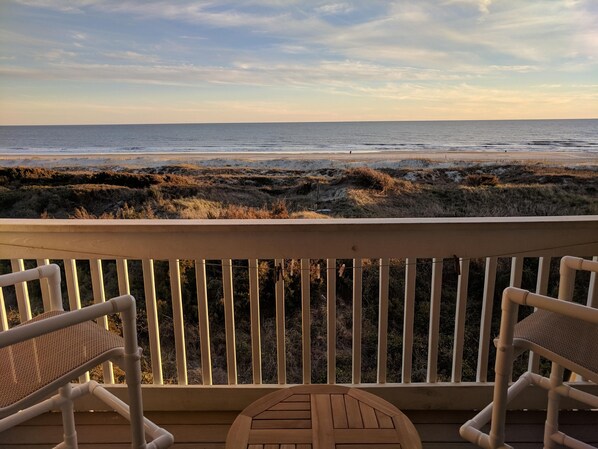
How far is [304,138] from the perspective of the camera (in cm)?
2569

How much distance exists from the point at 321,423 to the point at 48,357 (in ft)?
2.66

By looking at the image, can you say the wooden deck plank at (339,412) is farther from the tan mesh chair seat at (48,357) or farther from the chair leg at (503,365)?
the tan mesh chair seat at (48,357)

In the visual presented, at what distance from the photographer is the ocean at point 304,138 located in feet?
66.2

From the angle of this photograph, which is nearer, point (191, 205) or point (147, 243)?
point (147, 243)

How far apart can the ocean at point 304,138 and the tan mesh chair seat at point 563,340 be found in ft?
60.0

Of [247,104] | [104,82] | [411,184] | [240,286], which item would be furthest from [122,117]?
[240,286]

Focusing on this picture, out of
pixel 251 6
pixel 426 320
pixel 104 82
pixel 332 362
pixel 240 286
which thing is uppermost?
pixel 104 82

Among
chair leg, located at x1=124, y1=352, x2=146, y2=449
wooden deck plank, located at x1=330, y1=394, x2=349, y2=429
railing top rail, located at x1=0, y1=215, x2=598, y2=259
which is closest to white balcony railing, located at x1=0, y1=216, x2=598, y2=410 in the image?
railing top rail, located at x1=0, y1=215, x2=598, y2=259

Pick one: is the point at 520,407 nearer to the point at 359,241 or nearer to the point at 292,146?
the point at 359,241

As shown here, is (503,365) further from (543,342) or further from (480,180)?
(480,180)

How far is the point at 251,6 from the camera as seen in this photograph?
328 cm

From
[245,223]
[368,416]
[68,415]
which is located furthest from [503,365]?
[68,415]

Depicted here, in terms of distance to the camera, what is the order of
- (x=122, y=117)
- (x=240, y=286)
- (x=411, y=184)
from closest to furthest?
(x=240, y=286), (x=411, y=184), (x=122, y=117)

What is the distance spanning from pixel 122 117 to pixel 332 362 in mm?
16121
